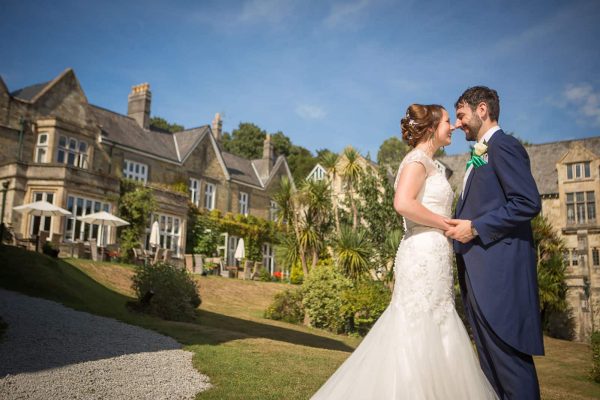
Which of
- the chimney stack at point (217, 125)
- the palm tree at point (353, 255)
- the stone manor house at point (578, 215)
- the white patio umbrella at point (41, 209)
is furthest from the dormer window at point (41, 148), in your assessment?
the stone manor house at point (578, 215)

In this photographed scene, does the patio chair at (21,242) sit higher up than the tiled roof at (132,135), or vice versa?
the tiled roof at (132,135)

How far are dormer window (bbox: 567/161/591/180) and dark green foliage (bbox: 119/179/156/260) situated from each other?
91.7ft

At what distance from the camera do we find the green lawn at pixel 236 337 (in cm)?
692

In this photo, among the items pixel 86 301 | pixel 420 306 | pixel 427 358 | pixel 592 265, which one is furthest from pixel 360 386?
pixel 592 265

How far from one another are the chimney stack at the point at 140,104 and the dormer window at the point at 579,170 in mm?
30174

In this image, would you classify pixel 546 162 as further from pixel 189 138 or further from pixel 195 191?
pixel 189 138

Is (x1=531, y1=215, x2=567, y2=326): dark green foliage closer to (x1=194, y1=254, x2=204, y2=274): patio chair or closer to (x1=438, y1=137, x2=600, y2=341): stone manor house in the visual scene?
(x1=438, y1=137, x2=600, y2=341): stone manor house

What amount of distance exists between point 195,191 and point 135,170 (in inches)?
211

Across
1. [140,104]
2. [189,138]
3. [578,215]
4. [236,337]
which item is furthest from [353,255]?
[140,104]

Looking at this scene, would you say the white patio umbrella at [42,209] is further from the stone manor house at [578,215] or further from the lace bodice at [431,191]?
the stone manor house at [578,215]

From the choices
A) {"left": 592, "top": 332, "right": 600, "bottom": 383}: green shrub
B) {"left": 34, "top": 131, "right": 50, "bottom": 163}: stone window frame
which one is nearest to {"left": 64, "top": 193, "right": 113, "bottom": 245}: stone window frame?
{"left": 34, "top": 131, "right": 50, "bottom": 163}: stone window frame

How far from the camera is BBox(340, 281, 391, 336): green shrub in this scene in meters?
17.3

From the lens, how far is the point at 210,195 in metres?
37.9

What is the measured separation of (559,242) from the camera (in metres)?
30.7
